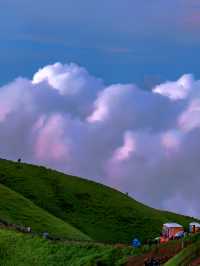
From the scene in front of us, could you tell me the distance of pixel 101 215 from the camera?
10581 centimetres

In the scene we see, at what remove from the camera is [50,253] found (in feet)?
197

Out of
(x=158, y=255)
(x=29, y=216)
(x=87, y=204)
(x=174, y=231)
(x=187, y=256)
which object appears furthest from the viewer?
Result: (x=87, y=204)

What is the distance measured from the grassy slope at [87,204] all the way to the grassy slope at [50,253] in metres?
31.5

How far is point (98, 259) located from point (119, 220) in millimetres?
51323

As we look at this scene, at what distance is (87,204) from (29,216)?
20.2 meters

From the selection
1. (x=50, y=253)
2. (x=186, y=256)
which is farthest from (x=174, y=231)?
(x=186, y=256)

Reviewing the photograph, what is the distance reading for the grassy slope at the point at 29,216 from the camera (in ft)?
283

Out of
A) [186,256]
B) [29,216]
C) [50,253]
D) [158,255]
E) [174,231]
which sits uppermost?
[29,216]

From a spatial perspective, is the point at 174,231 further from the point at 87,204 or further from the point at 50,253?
the point at 87,204

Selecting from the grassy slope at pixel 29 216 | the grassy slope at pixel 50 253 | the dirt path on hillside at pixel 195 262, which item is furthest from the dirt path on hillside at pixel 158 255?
the grassy slope at pixel 29 216

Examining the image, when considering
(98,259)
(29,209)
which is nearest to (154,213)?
(29,209)

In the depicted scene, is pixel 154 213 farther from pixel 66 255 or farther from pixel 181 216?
pixel 66 255

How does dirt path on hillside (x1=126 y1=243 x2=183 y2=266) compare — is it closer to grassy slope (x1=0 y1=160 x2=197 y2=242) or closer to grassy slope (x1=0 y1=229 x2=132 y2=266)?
grassy slope (x1=0 y1=229 x2=132 y2=266)

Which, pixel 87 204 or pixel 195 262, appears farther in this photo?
pixel 87 204
